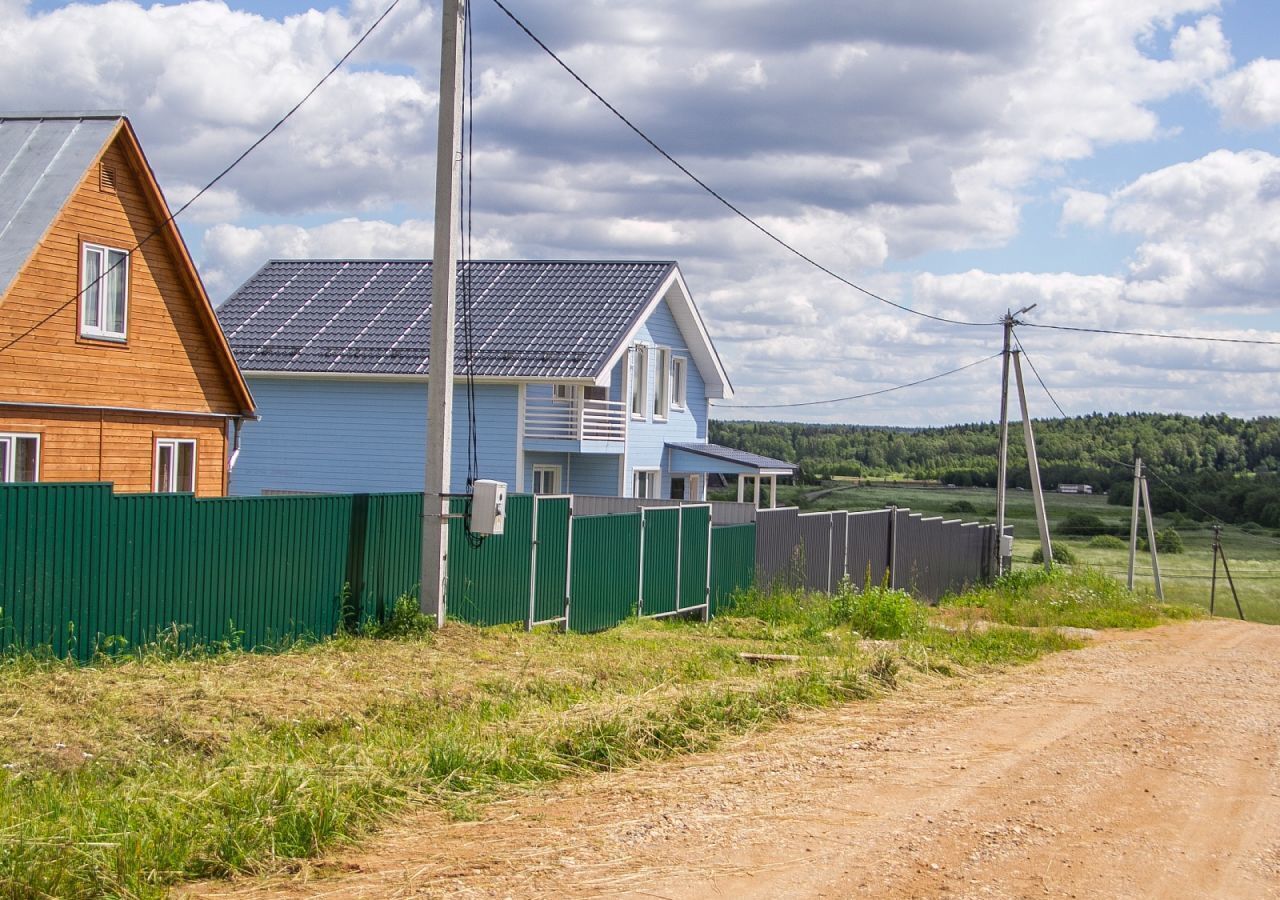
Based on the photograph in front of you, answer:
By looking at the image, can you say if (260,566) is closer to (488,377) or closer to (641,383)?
(488,377)

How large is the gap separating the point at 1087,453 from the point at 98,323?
83797 millimetres

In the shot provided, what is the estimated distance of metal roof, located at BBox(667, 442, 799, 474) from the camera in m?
33.7

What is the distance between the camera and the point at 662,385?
3394 cm

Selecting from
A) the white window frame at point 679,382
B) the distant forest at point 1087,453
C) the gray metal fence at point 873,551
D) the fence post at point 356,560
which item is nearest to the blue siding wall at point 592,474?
the white window frame at point 679,382

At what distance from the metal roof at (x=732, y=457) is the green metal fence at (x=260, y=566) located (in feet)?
51.0

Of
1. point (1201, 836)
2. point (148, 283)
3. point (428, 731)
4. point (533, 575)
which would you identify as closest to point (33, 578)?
point (428, 731)

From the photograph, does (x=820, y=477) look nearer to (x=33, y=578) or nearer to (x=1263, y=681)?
(x=1263, y=681)

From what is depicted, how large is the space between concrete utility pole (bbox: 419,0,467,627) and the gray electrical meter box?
0.98 feet

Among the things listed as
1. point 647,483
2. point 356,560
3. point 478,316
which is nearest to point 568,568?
point 356,560

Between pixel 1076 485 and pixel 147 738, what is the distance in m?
84.5

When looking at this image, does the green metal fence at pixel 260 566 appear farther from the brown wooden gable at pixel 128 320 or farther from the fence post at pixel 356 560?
the brown wooden gable at pixel 128 320

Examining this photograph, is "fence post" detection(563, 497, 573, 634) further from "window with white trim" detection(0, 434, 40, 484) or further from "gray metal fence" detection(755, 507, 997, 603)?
"window with white trim" detection(0, 434, 40, 484)

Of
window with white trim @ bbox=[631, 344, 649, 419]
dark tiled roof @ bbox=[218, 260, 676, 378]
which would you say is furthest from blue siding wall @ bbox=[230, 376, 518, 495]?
window with white trim @ bbox=[631, 344, 649, 419]

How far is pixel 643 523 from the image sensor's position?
18.6 meters
